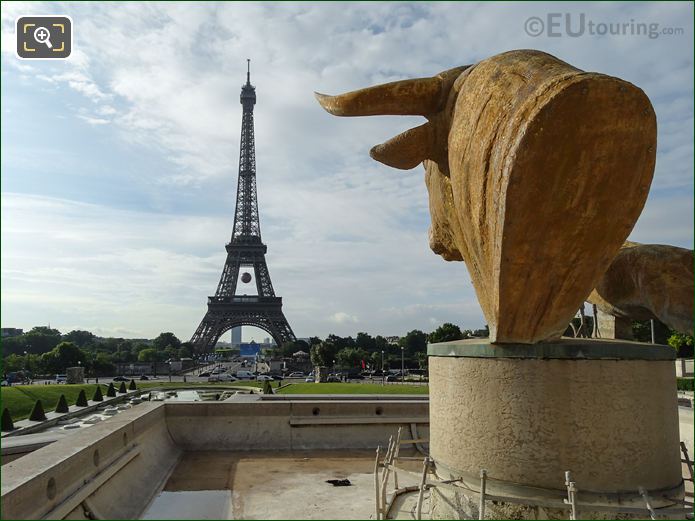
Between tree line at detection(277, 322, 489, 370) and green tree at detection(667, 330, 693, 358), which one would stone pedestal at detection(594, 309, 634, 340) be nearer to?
green tree at detection(667, 330, 693, 358)

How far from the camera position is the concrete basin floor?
873 centimetres

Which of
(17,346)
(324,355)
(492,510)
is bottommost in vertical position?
(17,346)

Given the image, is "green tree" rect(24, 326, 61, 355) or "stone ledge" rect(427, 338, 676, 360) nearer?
"stone ledge" rect(427, 338, 676, 360)

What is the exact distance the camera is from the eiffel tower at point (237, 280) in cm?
7750

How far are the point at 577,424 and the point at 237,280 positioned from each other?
77.4 m

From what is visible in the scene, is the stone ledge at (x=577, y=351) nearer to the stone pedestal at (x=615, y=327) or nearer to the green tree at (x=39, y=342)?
the stone pedestal at (x=615, y=327)

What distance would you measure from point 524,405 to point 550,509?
47.3 inches

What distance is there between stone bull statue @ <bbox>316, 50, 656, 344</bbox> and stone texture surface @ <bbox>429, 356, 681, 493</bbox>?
1.91ft

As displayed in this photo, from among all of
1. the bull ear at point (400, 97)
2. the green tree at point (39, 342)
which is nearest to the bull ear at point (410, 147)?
the bull ear at point (400, 97)

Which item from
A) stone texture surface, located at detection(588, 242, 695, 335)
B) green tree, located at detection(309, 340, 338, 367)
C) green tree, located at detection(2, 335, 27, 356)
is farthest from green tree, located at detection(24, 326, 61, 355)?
stone texture surface, located at detection(588, 242, 695, 335)

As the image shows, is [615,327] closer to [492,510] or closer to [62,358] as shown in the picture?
[492,510]

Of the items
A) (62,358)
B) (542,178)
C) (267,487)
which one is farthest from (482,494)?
(62,358)

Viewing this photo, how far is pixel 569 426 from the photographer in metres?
6.43

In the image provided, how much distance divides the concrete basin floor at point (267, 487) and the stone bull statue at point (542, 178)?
436cm
